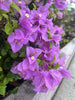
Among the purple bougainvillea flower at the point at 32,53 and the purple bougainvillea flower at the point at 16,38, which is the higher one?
the purple bougainvillea flower at the point at 16,38

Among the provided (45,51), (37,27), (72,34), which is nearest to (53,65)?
(45,51)

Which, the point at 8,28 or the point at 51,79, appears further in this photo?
the point at 51,79

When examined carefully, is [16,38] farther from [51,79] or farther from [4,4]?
[51,79]

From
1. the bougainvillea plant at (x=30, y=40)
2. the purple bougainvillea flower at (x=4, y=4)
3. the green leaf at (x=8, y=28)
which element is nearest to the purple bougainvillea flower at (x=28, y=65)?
the bougainvillea plant at (x=30, y=40)

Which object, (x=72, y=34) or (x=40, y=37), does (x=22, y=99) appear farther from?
(x=72, y=34)

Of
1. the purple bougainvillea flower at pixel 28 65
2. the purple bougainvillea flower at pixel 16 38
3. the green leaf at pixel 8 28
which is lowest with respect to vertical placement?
the purple bougainvillea flower at pixel 28 65

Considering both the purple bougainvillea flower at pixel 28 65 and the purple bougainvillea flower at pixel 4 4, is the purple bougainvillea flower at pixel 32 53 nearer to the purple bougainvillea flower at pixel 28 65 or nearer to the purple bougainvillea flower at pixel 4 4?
the purple bougainvillea flower at pixel 28 65

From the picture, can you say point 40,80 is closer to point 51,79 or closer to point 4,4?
point 51,79

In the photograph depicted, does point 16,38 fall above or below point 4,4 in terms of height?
below

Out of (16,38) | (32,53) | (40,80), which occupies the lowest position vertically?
(40,80)

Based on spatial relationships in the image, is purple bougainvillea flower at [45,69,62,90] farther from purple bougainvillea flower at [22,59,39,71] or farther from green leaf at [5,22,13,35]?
green leaf at [5,22,13,35]

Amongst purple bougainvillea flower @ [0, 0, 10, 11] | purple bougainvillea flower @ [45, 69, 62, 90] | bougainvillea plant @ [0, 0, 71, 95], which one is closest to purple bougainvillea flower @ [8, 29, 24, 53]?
bougainvillea plant @ [0, 0, 71, 95]

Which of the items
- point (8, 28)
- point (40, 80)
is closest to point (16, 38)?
point (8, 28)
